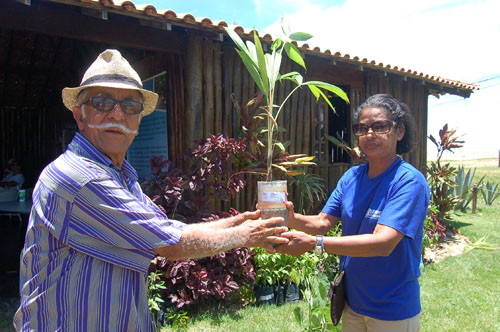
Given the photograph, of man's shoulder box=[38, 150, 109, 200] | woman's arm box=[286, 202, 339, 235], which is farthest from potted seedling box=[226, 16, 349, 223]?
man's shoulder box=[38, 150, 109, 200]

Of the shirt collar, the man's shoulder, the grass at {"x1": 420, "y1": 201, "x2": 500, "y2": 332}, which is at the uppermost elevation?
the shirt collar

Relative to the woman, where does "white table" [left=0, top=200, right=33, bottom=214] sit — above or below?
below

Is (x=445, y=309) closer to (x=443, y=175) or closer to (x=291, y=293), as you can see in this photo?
(x=291, y=293)

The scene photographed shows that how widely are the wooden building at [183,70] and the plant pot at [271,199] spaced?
9.09 ft

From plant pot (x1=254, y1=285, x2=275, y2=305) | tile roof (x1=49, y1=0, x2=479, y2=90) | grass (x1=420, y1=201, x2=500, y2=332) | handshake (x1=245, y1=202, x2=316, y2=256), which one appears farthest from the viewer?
plant pot (x1=254, y1=285, x2=275, y2=305)

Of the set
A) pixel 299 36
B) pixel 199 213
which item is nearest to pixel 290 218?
pixel 299 36

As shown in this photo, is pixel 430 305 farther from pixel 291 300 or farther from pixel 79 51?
pixel 79 51

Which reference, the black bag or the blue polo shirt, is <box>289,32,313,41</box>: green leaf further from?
the black bag

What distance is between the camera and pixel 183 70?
4.93 meters

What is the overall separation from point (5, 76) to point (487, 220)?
44.2 feet

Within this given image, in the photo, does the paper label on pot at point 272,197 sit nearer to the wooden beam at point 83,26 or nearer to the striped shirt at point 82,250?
the striped shirt at point 82,250

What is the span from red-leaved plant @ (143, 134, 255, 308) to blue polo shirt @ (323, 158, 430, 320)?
2167 mm

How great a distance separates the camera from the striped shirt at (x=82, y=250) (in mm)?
1397

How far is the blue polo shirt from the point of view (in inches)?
73.1
